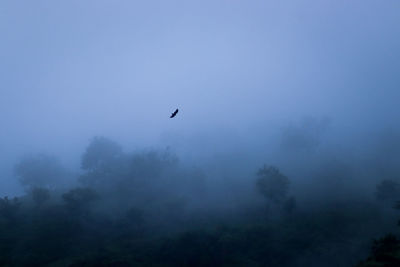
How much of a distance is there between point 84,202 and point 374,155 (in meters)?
104

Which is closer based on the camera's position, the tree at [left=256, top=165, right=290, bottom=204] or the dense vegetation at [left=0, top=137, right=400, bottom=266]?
the dense vegetation at [left=0, top=137, right=400, bottom=266]

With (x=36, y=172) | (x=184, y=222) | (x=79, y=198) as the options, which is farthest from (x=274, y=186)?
(x=36, y=172)

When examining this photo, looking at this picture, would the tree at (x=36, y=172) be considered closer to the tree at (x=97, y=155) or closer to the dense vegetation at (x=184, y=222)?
the dense vegetation at (x=184, y=222)

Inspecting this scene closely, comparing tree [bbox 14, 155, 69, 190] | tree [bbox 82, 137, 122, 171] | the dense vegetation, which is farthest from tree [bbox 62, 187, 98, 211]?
tree [bbox 14, 155, 69, 190]

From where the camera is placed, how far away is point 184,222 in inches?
2643

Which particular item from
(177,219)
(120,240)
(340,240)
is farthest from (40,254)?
(340,240)

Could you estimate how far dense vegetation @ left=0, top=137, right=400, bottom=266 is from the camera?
1865 inches

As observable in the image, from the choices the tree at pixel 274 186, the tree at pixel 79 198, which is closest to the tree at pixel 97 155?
the tree at pixel 79 198

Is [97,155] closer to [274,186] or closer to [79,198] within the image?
[79,198]

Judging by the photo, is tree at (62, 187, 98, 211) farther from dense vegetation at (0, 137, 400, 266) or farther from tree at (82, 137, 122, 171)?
tree at (82, 137, 122, 171)

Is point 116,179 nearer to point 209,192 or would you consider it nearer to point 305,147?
point 209,192

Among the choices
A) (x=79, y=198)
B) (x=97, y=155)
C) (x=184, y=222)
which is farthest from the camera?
(x=97, y=155)

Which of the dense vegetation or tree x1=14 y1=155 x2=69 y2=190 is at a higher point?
tree x1=14 y1=155 x2=69 y2=190

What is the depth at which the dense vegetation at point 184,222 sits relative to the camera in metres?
47.4
